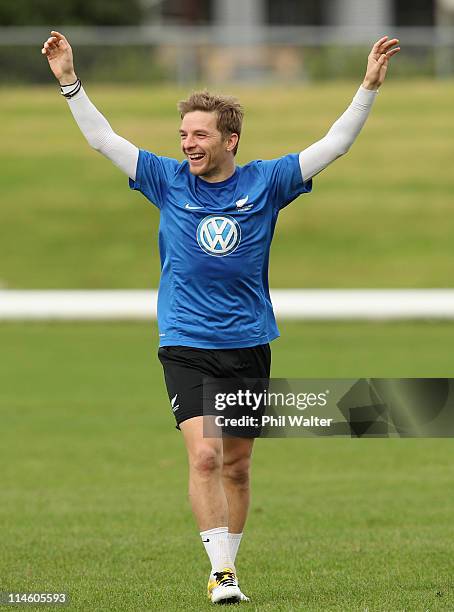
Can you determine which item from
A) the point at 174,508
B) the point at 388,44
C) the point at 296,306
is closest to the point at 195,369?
the point at 388,44

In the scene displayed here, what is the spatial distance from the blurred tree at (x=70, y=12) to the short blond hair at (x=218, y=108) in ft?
138

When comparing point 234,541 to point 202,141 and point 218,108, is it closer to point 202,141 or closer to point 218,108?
point 202,141

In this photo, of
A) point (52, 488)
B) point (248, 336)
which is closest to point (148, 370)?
point (52, 488)

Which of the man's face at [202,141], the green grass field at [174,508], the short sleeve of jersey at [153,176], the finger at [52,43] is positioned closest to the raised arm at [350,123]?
the man's face at [202,141]

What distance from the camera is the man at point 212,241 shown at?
6523 millimetres

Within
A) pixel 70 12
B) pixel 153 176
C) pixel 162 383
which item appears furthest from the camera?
pixel 70 12

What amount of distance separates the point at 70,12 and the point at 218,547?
146 ft

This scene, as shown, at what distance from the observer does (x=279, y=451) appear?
12.4 metres

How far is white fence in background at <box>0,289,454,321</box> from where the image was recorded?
78.0 ft

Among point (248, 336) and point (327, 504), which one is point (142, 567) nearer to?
point (248, 336)

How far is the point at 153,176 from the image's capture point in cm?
678

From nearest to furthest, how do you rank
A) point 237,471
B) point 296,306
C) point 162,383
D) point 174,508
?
point 237,471
point 174,508
point 162,383
point 296,306

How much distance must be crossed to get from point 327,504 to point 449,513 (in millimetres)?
918

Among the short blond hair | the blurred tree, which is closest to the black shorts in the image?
the short blond hair
